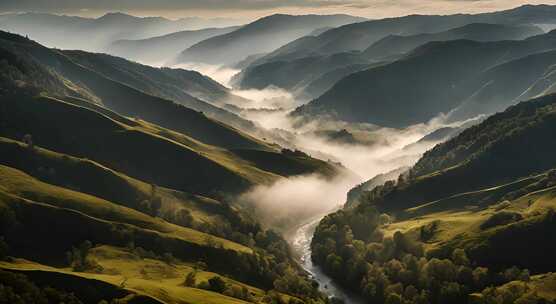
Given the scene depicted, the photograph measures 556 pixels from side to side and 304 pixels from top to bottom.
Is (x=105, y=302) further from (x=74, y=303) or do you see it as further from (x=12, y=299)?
(x=12, y=299)

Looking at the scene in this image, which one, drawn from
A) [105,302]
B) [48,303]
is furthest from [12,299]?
[105,302]

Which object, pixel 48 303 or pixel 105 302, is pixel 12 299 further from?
pixel 105 302

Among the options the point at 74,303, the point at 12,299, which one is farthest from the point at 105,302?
the point at 12,299
